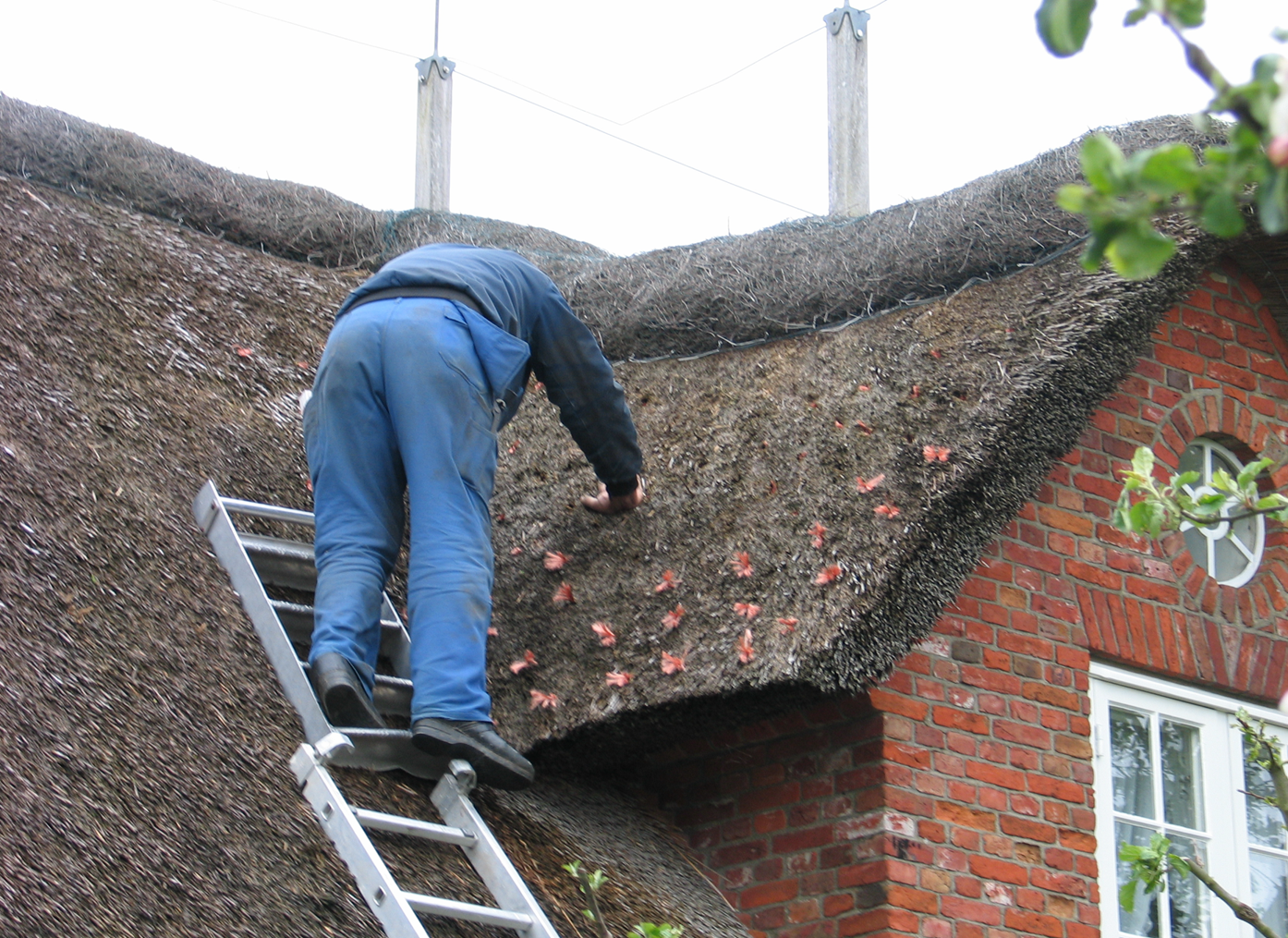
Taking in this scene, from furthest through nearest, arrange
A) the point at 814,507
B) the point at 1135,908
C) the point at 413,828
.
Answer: the point at 1135,908, the point at 814,507, the point at 413,828

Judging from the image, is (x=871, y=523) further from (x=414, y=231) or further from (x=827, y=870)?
(x=414, y=231)

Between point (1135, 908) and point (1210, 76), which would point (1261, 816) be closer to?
point (1135, 908)

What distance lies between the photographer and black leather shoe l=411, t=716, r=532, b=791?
338 cm

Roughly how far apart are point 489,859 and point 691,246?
10.5 feet

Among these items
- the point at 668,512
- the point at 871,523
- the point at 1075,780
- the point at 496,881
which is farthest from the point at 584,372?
the point at 1075,780

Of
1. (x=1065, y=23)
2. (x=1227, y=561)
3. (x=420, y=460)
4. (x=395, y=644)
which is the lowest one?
(x=1065, y=23)

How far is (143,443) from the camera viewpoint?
4.31 m

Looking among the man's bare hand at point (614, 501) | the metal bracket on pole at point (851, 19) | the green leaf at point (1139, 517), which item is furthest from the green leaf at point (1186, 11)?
the metal bracket on pole at point (851, 19)

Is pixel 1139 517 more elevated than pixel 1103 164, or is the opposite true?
pixel 1139 517

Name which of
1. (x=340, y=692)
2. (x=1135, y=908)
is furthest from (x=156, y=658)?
(x=1135, y=908)

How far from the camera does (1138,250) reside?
127 centimetres

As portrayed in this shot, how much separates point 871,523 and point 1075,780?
3.61 ft

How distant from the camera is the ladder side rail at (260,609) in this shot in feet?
11.5

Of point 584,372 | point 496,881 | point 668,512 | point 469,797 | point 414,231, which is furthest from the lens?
point 414,231
